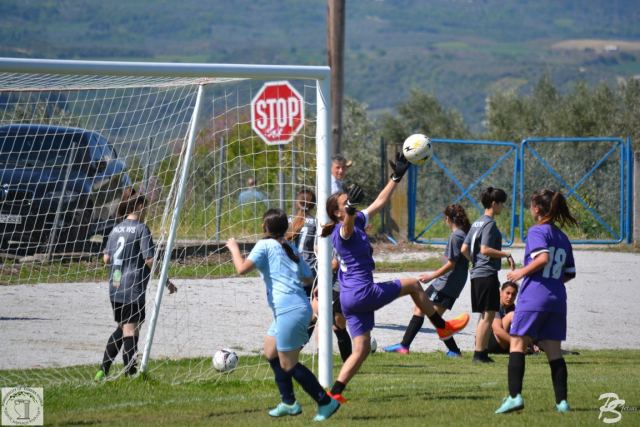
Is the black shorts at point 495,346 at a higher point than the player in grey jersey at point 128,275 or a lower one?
lower

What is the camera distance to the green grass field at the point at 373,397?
7172 mm

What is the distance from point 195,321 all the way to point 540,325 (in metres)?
5.85

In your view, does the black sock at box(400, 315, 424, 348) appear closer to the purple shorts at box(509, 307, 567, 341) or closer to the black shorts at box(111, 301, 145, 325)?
the black shorts at box(111, 301, 145, 325)

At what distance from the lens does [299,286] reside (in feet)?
23.6

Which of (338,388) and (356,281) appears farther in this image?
(356,281)

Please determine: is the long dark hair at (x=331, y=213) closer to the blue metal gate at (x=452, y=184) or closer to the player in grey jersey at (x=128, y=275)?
the player in grey jersey at (x=128, y=275)

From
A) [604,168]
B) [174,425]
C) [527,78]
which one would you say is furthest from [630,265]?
[527,78]

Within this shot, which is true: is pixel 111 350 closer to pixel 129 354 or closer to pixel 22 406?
pixel 129 354

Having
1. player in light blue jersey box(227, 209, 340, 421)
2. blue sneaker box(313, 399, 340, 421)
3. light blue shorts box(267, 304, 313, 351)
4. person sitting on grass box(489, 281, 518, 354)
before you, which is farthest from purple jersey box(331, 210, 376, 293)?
person sitting on grass box(489, 281, 518, 354)

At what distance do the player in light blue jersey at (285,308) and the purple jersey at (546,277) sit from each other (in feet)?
5.13

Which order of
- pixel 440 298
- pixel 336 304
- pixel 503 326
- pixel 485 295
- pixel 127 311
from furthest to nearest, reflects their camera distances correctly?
pixel 503 326 → pixel 440 298 → pixel 485 295 → pixel 336 304 → pixel 127 311

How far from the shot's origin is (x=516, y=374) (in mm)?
7262

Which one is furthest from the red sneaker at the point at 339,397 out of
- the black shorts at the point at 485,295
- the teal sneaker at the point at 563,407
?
the black shorts at the point at 485,295

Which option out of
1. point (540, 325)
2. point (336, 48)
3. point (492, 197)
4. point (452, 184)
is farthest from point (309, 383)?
point (452, 184)
